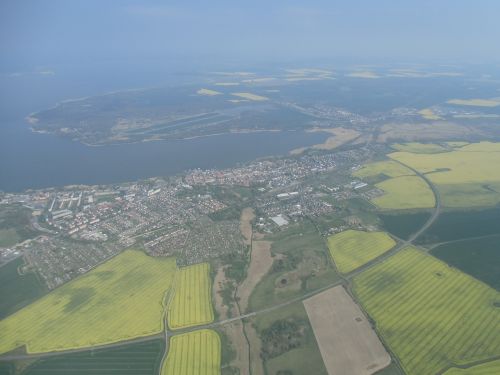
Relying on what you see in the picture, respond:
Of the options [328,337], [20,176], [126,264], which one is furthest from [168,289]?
[20,176]

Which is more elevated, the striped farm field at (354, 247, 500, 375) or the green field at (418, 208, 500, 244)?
the striped farm field at (354, 247, 500, 375)

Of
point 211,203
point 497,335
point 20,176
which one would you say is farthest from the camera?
point 20,176

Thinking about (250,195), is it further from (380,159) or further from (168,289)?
(380,159)

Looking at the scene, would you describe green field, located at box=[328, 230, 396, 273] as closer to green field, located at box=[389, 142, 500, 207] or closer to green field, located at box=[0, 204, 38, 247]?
green field, located at box=[389, 142, 500, 207]

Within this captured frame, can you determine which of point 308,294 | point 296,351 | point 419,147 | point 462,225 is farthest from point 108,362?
point 419,147

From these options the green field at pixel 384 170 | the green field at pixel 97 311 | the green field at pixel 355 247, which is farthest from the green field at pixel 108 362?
the green field at pixel 384 170

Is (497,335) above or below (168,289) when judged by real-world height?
above

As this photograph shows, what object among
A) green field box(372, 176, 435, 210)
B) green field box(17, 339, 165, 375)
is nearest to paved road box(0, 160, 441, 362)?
green field box(17, 339, 165, 375)
